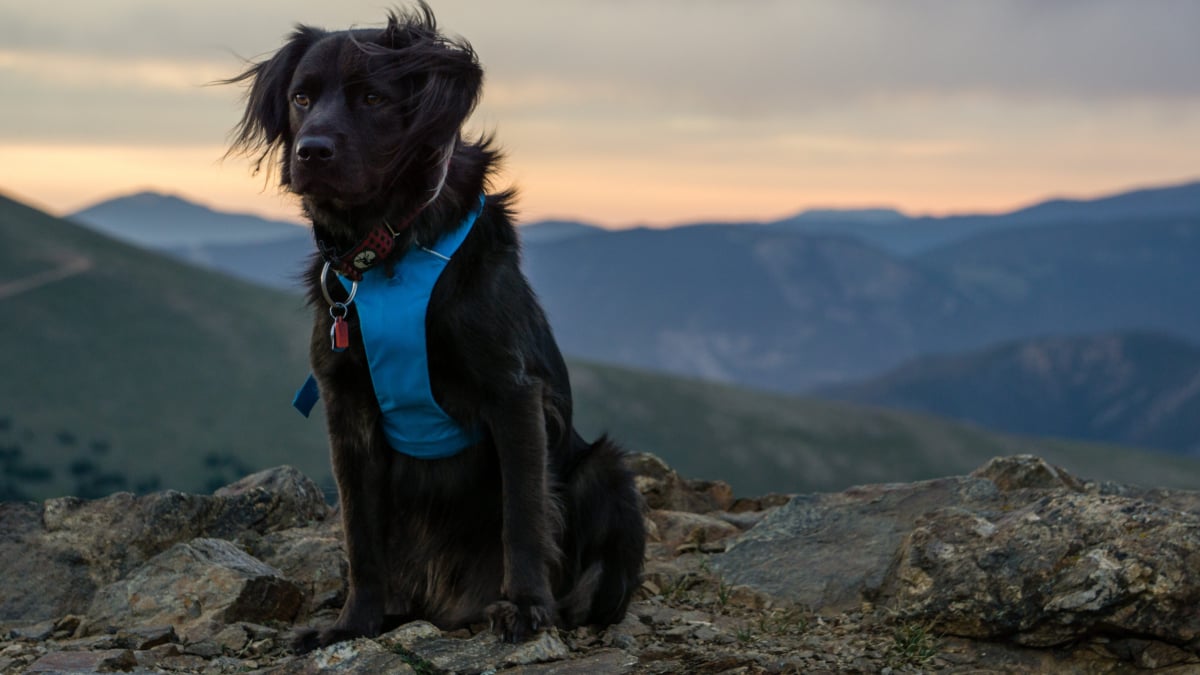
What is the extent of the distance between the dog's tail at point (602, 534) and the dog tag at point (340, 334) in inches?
50.4

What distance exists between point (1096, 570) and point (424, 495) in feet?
9.95

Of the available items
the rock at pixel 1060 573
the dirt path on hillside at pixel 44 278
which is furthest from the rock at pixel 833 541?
the dirt path on hillside at pixel 44 278

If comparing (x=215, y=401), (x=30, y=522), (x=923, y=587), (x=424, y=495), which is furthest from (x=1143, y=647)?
(x=215, y=401)

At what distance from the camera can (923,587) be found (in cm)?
635

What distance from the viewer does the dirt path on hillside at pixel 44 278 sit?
156 meters

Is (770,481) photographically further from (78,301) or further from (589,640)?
(589,640)

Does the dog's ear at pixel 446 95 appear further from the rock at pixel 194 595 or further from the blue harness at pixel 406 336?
the rock at pixel 194 595

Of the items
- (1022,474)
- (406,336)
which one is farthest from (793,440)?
(406,336)

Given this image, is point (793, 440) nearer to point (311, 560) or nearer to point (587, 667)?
point (311, 560)

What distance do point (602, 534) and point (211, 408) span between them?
453 feet

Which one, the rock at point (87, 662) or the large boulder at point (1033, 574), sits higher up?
the large boulder at point (1033, 574)

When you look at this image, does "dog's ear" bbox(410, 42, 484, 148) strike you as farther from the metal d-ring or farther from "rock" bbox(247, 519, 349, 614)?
"rock" bbox(247, 519, 349, 614)

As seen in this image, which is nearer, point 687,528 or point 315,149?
point 315,149

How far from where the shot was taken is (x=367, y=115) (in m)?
5.32
